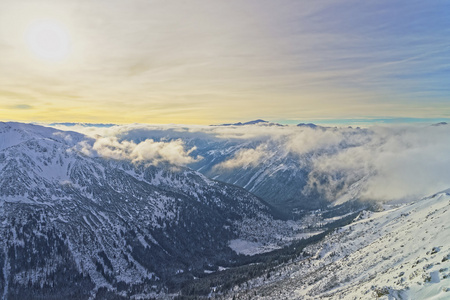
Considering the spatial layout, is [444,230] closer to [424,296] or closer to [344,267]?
[344,267]

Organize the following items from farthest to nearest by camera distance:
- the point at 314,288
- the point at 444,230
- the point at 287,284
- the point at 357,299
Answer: the point at 287,284 < the point at 314,288 < the point at 444,230 < the point at 357,299

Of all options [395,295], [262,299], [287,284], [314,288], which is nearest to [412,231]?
[314,288]

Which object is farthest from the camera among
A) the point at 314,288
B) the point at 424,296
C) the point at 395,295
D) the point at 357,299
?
the point at 314,288

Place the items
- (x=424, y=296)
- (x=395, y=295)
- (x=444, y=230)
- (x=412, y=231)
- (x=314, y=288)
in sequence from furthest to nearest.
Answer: (x=412, y=231)
(x=314, y=288)
(x=444, y=230)
(x=395, y=295)
(x=424, y=296)

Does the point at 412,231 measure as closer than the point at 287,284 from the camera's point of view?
Yes

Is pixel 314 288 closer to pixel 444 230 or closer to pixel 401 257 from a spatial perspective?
pixel 401 257

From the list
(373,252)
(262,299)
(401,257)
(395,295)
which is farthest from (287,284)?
(395,295)

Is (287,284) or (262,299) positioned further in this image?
(287,284)

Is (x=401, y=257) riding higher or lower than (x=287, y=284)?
higher

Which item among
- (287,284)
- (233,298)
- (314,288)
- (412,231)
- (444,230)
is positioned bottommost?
(233,298)
